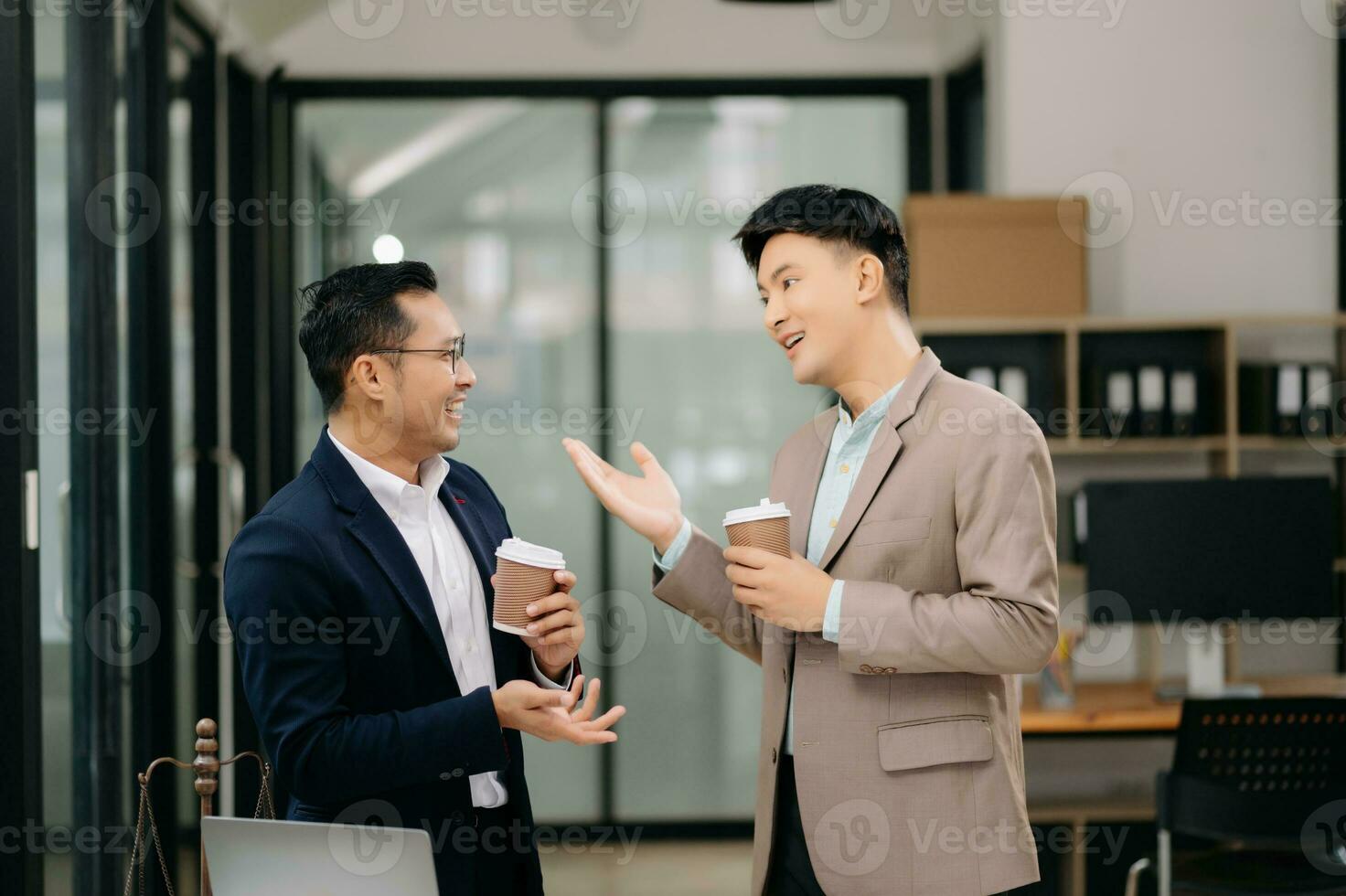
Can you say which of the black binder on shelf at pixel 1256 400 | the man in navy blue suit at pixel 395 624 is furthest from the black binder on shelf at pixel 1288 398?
the man in navy blue suit at pixel 395 624

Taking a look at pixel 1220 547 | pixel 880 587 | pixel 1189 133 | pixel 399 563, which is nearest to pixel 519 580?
pixel 399 563

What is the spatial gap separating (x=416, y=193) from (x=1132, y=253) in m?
2.52

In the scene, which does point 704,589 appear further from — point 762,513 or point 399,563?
point 399,563

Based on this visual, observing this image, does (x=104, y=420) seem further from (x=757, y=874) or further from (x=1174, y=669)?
(x=1174, y=669)

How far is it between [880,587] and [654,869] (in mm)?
2943

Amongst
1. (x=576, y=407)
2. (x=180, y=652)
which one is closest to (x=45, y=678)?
(x=180, y=652)

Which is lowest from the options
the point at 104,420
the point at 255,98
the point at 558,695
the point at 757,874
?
the point at 757,874

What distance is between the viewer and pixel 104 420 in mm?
3014

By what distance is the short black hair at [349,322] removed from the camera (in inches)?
65.9

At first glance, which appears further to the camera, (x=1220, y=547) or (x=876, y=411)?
(x=1220, y=547)

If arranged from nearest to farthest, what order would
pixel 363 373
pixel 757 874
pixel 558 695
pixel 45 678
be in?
pixel 558 695 < pixel 363 373 < pixel 757 874 < pixel 45 678

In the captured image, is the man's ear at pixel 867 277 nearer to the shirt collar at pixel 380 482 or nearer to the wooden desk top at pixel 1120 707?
the shirt collar at pixel 380 482

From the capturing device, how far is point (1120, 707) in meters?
3.42

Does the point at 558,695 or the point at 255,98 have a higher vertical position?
the point at 255,98
